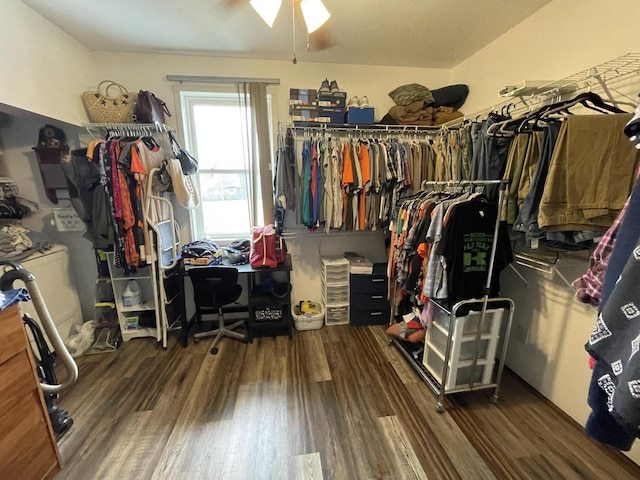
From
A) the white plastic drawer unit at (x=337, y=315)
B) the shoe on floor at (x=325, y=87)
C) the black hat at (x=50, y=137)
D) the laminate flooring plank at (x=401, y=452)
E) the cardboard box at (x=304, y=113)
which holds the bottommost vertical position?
the laminate flooring plank at (x=401, y=452)

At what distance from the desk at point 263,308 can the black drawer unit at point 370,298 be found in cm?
A: 65

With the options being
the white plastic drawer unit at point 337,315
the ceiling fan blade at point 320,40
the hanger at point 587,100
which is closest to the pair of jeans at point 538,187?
the hanger at point 587,100

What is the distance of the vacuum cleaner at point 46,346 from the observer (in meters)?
1.23

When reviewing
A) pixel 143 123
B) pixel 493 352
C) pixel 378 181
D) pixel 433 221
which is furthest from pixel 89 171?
pixel 493 352

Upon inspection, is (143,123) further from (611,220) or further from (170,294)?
(611,220)

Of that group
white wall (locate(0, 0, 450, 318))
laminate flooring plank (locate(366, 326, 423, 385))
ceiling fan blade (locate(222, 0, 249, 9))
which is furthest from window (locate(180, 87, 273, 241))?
laminate flooring plank (locate(366, 326, 423, 385))

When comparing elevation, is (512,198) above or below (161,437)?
above

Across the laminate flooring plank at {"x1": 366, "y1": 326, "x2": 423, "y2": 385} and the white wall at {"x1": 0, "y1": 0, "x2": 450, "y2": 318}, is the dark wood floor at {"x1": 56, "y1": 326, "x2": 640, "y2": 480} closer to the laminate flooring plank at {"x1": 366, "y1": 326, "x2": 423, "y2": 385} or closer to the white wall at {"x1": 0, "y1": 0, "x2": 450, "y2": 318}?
the laminate flooring plank at {"x1": 366, "y1": 326, "x2": 423, "y2": 385}

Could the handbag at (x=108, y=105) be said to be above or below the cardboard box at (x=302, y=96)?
below

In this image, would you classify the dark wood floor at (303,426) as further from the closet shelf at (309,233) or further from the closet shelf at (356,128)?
the closet shelf at (356,128)

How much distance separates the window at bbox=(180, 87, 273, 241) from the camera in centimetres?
262

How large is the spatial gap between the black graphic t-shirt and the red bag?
1.39 metres

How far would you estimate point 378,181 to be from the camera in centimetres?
238

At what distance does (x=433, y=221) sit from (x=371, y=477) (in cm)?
141
